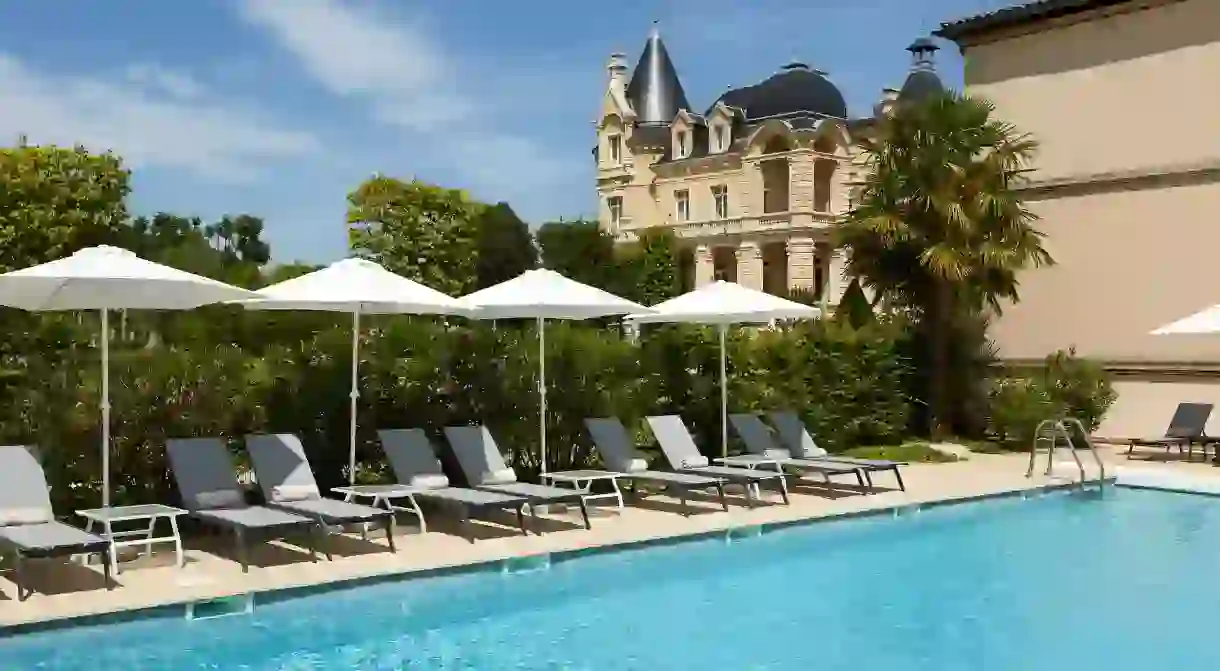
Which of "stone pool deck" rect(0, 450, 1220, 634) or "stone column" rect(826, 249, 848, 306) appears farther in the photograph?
"stone column" rect(826, 249, 848, 306)

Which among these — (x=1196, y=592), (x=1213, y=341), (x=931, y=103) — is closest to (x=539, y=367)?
(x=1196, y=592)

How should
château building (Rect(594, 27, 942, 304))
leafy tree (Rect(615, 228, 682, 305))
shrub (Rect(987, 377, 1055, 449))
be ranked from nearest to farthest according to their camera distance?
shrub (Rect(987, 377, 1055, 449)) < leafy tree (Rect(615, 228, 682, 305)) < château building (Rect(594, 27, 942, 304))

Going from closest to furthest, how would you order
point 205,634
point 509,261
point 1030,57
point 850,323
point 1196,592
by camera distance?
1. point 205,634
2. point 1196,592
3. point 850,323
4. point 1030,57
5. point 509,261

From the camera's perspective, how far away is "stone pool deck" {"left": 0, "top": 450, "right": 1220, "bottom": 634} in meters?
8.33

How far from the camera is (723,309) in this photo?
14.3 meters

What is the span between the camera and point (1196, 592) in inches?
382

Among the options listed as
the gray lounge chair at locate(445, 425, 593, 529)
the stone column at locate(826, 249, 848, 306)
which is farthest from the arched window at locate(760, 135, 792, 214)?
the gray lounge chair at locate(445, 425, 593, 529)

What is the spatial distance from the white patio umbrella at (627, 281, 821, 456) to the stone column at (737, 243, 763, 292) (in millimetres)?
45519

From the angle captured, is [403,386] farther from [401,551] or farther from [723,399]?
[723,399]

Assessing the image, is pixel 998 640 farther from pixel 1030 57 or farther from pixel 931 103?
pixel 1030 57

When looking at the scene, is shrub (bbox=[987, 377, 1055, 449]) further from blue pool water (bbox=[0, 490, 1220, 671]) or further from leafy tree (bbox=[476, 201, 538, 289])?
leafy tree (bbox=[476, 201, 538, 289])

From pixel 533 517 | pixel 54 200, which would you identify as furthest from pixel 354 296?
pixel 54 200

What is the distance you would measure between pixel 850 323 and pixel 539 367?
7.62 metres

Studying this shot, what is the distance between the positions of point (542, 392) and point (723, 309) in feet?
8.11
